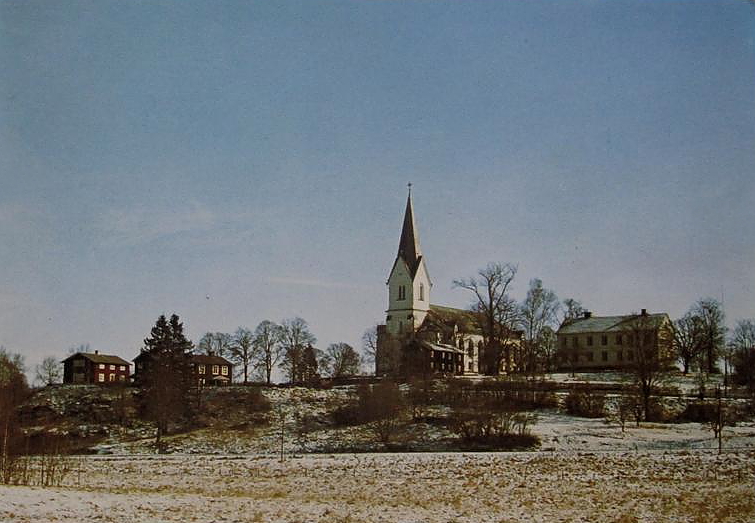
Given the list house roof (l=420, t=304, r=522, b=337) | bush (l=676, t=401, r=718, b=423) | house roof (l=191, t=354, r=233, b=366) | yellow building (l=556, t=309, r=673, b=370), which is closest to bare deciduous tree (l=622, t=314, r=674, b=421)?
bush (l=676, t=401, r=718, b=423)

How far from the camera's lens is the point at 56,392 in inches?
2704

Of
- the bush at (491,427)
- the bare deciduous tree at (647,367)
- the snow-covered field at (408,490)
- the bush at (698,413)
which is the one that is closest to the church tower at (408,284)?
the bare deciduous tree at (647,367)

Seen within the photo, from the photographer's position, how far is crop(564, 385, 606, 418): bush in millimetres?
53750

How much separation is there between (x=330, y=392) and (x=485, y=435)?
24481 millimetres

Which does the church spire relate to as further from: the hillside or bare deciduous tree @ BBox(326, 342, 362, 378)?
the hillside

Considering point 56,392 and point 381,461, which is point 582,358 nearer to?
point 56,392

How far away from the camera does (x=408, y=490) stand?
82.4 feet

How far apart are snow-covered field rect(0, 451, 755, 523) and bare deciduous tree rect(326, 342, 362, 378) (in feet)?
187

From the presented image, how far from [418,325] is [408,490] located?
90.3m

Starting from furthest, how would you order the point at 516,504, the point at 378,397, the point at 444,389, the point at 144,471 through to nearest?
the point at 444,389 < the point at 378,397 < the point at 144,471 < the point at 516,504

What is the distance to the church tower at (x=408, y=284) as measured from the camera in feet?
382

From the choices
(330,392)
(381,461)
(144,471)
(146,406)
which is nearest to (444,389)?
A: (330,392)

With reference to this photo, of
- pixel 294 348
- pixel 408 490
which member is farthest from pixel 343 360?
pixel 408 490

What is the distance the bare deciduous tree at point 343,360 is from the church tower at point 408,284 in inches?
613
